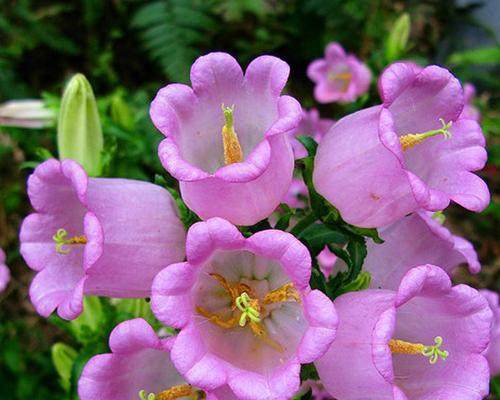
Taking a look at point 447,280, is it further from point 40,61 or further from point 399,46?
point 40,61

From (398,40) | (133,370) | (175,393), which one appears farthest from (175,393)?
(398,40)

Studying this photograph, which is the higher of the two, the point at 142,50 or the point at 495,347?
the point at 495,347

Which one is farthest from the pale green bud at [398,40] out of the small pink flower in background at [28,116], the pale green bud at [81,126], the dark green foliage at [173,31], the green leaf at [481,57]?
the pale green bud at [81,126]

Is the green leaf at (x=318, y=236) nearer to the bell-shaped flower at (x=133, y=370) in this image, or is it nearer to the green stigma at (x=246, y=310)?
the green stigma at (x=246, y=310)

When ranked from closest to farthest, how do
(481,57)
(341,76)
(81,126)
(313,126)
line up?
(81,126)
(313,126)
(341,76)
(481,57)

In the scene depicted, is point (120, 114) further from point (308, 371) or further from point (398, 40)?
point (398, 40)

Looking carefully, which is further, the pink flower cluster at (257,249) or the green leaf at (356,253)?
the green leaf at (356,253)

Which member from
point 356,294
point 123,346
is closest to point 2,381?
point 123,346
